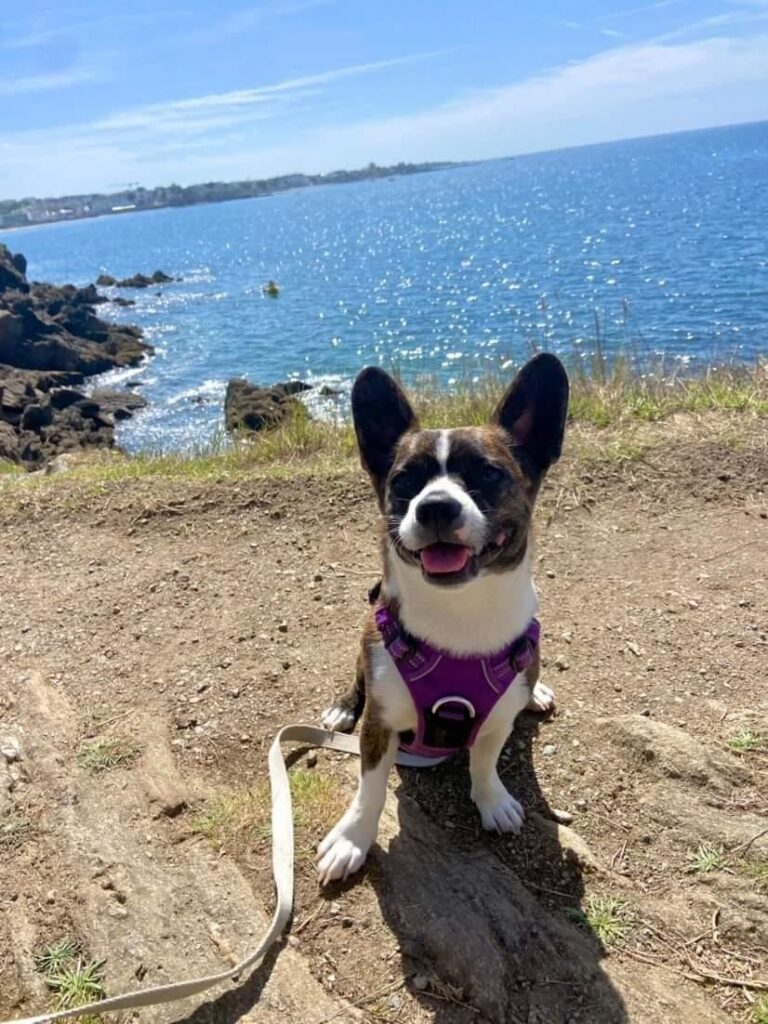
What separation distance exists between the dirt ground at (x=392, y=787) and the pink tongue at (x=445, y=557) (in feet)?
3.56

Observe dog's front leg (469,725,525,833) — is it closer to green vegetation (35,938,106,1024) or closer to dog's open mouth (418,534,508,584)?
dog's open mouth (418,534,508,584)

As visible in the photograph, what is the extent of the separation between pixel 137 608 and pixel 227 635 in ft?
2.16

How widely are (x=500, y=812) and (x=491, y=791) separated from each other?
84mm

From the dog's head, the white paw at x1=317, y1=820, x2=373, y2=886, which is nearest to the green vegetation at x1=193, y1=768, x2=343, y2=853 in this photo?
the white paw at x1=317, y1=820, x2=373, y2=886

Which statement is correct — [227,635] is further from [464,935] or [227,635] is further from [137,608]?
[464,935]

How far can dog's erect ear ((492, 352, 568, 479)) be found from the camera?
2.90m

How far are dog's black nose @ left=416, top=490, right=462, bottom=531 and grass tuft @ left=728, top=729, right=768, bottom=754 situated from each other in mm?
1758

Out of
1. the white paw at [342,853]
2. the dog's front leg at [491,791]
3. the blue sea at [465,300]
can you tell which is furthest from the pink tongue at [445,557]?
the blue sea at [465,300]

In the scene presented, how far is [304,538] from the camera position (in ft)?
17.1

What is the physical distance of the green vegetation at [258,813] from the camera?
2.83 metres

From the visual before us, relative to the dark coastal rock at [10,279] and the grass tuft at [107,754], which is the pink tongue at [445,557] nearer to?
the grass tuft at [107,754]

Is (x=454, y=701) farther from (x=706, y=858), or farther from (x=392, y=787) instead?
(x=706, y=858)

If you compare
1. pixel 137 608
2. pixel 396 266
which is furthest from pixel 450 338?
pixel 396 266

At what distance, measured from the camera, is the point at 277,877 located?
2.61 metres
